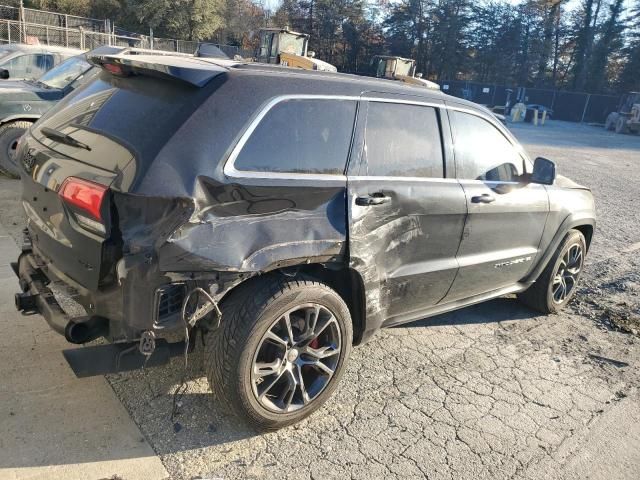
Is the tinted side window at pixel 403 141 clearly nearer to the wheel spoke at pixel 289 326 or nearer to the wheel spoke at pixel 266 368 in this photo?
the wheel spoke at pixel 289 326

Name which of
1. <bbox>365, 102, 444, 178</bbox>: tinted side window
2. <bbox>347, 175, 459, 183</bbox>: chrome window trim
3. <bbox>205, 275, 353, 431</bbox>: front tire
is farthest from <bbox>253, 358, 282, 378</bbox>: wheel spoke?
<bbox>365, 102, 444, 178</bbox>: tinted side window

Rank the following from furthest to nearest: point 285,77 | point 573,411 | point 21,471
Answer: point 573,411
point 285,77
point 21,471

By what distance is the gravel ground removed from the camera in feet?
9.37

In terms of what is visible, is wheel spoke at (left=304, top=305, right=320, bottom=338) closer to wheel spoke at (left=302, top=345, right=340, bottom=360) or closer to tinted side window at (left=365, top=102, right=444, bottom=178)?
wheel spoke at (left=302, top=345, right=340, bottom=360)

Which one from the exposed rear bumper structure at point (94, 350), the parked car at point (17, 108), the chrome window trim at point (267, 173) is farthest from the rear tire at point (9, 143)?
the chrome window trim at point (267, 173)

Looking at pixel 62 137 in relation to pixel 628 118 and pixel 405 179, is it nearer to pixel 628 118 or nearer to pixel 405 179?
pixel 405 179

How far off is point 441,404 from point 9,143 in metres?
6.90

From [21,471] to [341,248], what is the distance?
1904 mm

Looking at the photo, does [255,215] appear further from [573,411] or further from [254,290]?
[573,411]

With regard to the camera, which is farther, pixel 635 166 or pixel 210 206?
pixel 635 166

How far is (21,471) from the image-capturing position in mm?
2541

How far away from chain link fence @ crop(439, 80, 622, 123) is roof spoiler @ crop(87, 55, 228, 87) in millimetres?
43593

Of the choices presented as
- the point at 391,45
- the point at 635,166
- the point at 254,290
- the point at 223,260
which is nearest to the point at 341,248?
the point at 254,290

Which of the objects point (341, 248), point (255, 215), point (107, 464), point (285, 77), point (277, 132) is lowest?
point (107, 464)
